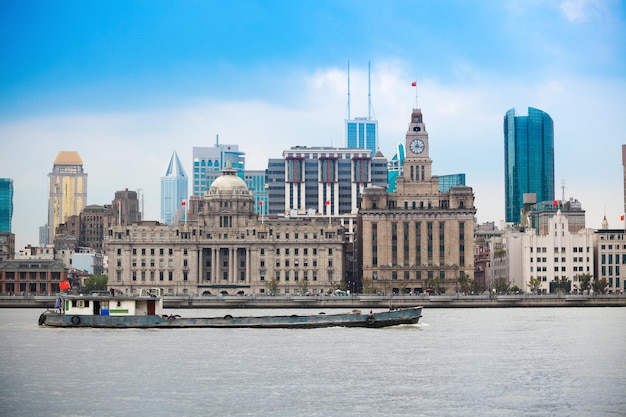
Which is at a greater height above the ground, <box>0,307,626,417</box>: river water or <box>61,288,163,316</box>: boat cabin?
<box>61,288,163,316</box>: boat cabin

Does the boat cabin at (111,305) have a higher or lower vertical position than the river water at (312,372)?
higher

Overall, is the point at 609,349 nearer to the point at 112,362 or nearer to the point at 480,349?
the point at 480,349

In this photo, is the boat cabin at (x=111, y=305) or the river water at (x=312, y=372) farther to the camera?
the boat cabin at (x=111, y=305)

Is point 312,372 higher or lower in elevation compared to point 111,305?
lower

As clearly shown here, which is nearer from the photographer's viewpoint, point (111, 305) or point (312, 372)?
point (312, 372)

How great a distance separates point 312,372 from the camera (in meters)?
92.2

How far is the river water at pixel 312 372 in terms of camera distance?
76.2 metres

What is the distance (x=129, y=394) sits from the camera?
265 ft

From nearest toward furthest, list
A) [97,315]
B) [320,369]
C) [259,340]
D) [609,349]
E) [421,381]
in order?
[421,381] < [320,369] < [609,349] < [259,340] < [97,315]

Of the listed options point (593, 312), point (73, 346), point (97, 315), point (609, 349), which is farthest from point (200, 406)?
point (593, 312)

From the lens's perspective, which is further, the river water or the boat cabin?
the boat cabin

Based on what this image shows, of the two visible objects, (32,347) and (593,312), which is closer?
(32,347)

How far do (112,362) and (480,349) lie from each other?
3233 centimetres

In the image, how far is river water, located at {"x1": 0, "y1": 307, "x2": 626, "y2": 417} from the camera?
7619cm
